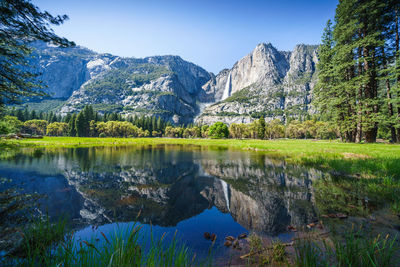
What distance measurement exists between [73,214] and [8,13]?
9794mm

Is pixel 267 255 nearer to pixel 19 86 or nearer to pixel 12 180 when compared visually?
pixel 12 180

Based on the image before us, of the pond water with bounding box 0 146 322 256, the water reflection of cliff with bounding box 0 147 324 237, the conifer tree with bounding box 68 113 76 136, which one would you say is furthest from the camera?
the conifer tree with bounding box 68 113 76 136

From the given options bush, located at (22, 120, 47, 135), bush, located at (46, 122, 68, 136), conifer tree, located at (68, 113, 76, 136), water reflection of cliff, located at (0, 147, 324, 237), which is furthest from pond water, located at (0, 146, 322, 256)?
bush, located at (22, 120, 47, 135)

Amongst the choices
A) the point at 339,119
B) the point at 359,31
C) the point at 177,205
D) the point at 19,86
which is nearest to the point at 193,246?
the point at 177,205

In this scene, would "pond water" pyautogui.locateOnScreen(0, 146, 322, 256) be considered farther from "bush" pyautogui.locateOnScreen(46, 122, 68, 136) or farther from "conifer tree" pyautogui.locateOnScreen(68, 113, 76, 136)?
"bush" pyautogui.locateOnScreen(46, 122, 68, 136)

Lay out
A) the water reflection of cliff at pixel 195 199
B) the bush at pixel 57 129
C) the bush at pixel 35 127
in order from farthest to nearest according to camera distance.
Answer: the bush at pixel 57 129, the bush at pixel 35 127, the water reflection of cliff at pixel 195 199

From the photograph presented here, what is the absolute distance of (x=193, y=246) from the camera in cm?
376

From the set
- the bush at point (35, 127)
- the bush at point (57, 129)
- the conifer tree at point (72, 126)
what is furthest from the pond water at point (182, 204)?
the bush at point (35, 127)

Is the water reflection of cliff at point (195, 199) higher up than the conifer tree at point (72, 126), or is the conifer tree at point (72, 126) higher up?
the conifer tree at point (72, 126)

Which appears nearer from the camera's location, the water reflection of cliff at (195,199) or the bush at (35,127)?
the water reflection of cliff at (195,199)

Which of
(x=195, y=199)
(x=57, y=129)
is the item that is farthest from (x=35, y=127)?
(x=195, y=199)

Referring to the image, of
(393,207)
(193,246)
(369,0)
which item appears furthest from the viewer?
(369,0)

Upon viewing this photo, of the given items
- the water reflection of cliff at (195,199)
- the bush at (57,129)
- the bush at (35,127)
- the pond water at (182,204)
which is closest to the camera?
the pond water at (182,204)

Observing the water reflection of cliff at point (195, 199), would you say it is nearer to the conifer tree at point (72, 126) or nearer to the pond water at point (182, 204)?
the pond water at point (182, 204)
